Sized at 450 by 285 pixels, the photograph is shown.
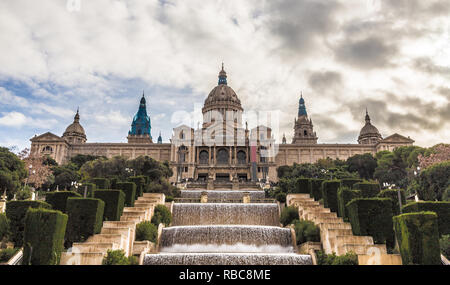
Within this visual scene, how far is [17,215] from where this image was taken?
20.6 m

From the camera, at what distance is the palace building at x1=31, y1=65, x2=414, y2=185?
76.6 meters

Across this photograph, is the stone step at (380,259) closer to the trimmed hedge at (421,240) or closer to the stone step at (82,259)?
the trimmed hedge at (421,240)

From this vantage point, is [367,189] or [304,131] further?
[304,131]

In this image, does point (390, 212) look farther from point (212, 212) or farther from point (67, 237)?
point (67, 237)

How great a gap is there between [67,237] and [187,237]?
679cm

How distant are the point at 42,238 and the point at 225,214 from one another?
15.3 meters

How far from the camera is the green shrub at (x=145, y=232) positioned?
74.2ft

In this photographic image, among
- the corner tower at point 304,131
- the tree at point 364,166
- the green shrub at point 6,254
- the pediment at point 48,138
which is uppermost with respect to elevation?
the corner tower at point 304,131

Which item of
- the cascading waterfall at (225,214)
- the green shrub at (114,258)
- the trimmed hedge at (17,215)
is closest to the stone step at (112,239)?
the green shrub at (114,258)

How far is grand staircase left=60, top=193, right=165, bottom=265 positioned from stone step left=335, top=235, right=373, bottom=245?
1027 centimetres

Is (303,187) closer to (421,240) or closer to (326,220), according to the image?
(326,220)

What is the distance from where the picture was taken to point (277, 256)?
714 inches

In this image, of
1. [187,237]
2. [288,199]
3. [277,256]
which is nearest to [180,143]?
[288,199]

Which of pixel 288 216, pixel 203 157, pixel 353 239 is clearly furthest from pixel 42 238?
pixel 203 157
